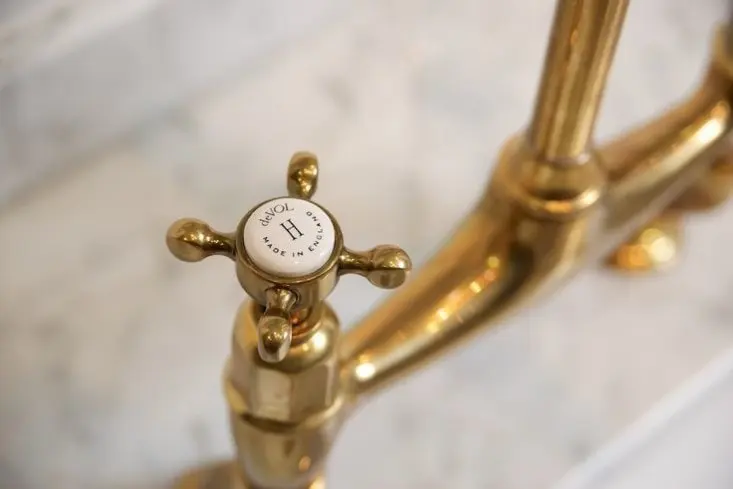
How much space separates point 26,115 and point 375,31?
0.24 m

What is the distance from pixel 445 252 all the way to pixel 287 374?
0.43 ft

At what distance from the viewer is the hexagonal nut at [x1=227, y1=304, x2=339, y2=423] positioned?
0.34 metres

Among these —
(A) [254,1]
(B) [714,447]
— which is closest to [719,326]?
(B) [714,447]

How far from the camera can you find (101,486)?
0.46 meters

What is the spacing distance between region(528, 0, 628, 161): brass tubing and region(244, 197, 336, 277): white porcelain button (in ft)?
0.45

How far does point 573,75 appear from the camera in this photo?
393mm

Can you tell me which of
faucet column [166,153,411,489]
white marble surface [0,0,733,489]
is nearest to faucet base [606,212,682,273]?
white marble surface [0,0,733,489]

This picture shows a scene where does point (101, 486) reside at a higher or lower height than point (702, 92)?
lower

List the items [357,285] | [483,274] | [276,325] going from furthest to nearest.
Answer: [357,285] < [483,274] < [276,325]

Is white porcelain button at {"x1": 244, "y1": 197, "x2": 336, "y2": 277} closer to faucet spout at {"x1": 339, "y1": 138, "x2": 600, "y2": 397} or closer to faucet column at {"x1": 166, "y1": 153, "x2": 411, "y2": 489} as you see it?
faucet column at {"x1": 166, "y1": 153, "x2": 411, "y2": 489}

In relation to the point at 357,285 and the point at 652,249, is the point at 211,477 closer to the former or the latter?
the point at 357,285

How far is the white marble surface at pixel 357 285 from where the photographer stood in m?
0.49

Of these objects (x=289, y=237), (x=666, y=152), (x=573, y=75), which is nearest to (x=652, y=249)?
(x=666, y=152)

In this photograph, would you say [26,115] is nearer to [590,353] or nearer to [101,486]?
[101,486]
